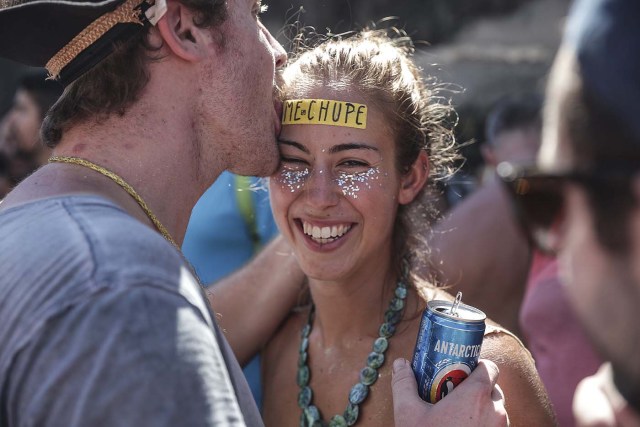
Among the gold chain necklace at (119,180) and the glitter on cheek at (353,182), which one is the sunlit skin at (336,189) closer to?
the glitter on cheek at (353,182)

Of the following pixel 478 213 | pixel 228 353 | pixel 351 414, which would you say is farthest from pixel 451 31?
pixel 228 353

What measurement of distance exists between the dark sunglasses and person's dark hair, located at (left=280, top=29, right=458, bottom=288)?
124 centimetres

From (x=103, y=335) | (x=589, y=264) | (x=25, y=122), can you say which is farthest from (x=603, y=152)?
(x=25, y=122)

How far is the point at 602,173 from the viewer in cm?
107

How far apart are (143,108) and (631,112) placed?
4.02ft

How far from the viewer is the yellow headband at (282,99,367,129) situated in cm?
249

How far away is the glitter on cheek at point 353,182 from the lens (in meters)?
2.47

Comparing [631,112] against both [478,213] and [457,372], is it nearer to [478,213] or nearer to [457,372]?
[457,372]

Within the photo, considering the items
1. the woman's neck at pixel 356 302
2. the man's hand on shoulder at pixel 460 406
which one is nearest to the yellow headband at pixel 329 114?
the woman's neck at pixel 356 302

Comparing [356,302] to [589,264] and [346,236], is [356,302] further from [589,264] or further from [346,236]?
[589,264]

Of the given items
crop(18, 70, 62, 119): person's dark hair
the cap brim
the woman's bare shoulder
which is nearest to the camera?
the cap brim

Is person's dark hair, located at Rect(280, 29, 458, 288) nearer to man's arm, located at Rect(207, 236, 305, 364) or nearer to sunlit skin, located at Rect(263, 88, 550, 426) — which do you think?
sunlit skin, located at Rect(263, 88, 550, 426)

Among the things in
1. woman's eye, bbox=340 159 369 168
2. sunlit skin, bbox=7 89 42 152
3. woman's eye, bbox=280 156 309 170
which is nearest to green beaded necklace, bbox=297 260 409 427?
woman's eye, bbox=340 159 369 168

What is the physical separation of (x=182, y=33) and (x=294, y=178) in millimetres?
719
